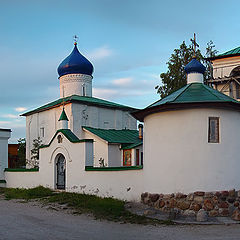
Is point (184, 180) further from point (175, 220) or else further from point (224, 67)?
point (224, 67)

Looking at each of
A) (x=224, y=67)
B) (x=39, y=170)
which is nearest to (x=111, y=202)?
(x=39, y=170)

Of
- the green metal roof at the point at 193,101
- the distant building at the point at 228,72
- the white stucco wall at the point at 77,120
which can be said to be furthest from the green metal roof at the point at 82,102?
the green metal roof at the point at 193,101

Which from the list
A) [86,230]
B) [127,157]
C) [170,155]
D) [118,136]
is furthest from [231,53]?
[86,230]

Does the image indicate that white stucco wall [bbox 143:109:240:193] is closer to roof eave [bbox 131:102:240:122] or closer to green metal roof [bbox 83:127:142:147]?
roof eave [bbox 131:102:240:122]

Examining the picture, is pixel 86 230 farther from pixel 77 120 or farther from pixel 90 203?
pixel 77 120

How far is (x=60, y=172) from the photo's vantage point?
15070 millimetres

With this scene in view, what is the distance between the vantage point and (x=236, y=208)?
10039mm

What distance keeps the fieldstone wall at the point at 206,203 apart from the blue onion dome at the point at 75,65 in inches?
581

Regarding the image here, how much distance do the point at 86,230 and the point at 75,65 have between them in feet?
54.0

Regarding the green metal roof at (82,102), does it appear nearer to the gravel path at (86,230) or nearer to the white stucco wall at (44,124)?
Result: the white stucco wall at (44,124)

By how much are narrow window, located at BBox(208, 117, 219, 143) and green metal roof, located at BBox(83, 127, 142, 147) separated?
8.92 metres

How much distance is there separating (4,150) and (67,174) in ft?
20.5

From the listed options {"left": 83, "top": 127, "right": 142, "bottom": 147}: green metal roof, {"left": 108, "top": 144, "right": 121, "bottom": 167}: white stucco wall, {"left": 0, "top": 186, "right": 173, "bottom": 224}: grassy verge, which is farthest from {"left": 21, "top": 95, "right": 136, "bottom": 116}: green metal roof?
{"left": 0, "top": 186, "right": 173, "bottom": 224}: grassy verge

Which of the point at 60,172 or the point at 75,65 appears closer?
the point at 60,172
